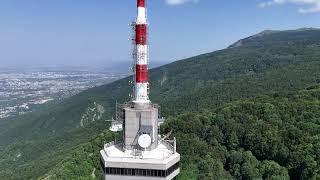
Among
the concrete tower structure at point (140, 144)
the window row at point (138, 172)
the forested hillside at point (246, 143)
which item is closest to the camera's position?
the window row at point (138, 172)

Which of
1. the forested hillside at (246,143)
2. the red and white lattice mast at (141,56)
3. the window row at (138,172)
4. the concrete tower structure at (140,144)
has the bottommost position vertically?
the forested hillside at (246,143)

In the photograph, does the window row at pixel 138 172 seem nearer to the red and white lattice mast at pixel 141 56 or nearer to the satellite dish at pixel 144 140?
the satellite dish at pixel 144 140

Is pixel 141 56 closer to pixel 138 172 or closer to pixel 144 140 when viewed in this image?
pixel 144 140

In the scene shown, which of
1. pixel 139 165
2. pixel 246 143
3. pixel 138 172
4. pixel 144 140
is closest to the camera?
pixel 139 165

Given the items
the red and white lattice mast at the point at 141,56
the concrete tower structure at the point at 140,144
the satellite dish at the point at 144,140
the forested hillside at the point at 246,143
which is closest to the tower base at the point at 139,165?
the concrete tower structure at the point at 140,144

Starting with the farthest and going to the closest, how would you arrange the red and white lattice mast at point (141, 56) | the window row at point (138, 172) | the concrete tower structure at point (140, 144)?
the red and white lattice mast at point (141, 56)
the concrete tower structure at point (140, 144)
the window row at point (138, 172)

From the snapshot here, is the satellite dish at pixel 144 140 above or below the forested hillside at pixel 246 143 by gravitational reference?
above

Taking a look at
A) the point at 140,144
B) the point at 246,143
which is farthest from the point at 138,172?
the point at 246,143

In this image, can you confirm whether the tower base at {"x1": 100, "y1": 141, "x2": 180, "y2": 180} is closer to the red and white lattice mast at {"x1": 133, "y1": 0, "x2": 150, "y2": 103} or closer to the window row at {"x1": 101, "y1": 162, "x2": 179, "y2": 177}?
the window row at {"x1": 101, "y1": 162, "x2": 179, "y2": 177}
